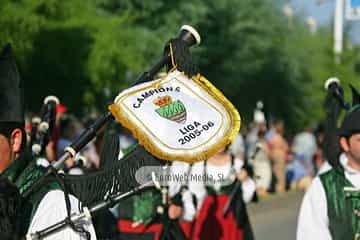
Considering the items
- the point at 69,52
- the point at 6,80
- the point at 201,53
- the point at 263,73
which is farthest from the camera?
the point at 263,73

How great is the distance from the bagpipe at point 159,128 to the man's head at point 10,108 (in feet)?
0.46

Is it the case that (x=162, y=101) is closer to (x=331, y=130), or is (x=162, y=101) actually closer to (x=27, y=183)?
(x=27, y=183)

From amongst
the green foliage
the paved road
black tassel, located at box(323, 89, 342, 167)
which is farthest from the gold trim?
the green foliage

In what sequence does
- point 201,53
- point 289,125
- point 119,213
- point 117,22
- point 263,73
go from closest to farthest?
point 119,213, point 117,22, point 201,53, point 263,73, point 289,125

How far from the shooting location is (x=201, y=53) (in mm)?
29828

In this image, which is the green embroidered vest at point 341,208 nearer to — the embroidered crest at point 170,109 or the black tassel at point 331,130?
the black tassel at point 331,130

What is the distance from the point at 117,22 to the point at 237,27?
38.1 feet

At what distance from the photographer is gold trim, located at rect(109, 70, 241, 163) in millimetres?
3869

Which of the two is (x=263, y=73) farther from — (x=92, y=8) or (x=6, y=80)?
(x=6, y=80)

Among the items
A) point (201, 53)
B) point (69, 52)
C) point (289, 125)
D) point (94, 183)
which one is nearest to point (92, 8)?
point (69, 52)

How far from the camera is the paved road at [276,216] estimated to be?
14.8m

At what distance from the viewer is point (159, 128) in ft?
13.0

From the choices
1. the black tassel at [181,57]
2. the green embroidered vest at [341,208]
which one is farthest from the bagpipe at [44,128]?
the black tassel at [181,57]

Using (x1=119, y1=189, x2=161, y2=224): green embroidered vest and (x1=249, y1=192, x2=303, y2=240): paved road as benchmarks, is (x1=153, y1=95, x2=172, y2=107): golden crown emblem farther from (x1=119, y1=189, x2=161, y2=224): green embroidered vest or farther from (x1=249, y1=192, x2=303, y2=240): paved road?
(x1=249, y1=192, x2=303, y2=240): paved road
